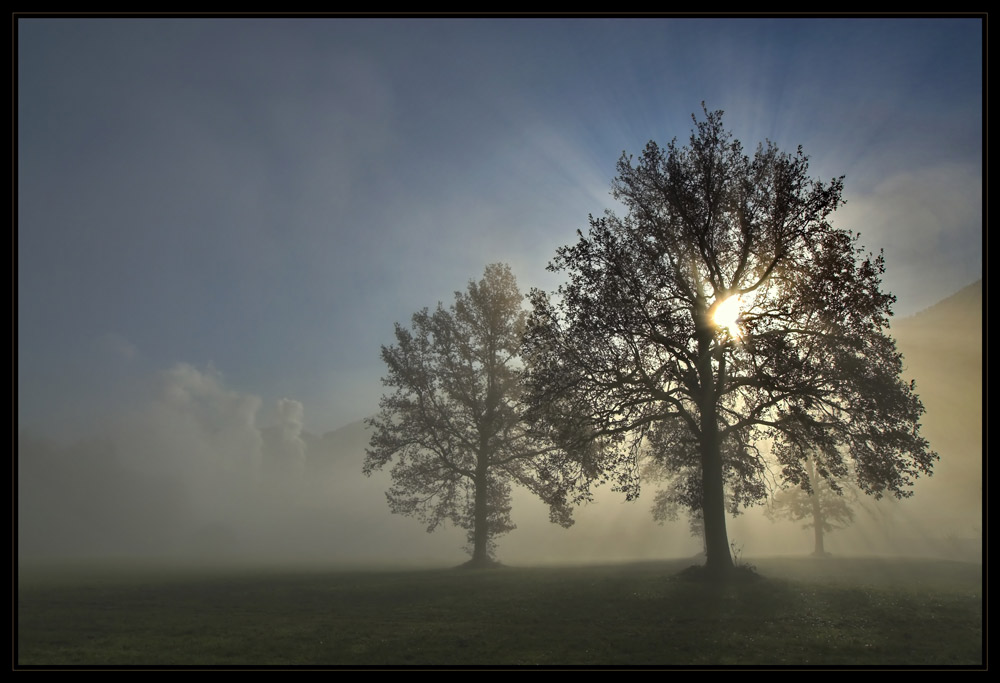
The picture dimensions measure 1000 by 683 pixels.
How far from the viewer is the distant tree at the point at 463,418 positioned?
38156 mm

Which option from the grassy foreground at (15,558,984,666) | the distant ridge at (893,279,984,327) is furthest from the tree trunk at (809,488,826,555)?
the distant ridge at (893,279,984,327)

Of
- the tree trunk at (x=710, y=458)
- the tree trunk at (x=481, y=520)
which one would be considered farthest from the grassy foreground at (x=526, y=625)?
the tree trunk at (x=481, y=520)

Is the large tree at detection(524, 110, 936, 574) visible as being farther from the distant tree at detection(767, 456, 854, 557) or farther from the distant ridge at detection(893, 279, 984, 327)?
the distant ridge at detection(893, 279, 984, 327)

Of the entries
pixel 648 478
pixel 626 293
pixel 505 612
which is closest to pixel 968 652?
pixel 505 612

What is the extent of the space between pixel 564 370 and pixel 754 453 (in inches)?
404

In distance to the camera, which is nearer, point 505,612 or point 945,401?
point 505,612

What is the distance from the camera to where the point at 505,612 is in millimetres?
19609

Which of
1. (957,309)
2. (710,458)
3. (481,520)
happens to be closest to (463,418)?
(481,520)

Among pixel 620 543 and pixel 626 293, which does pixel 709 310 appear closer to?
pixel 626 293

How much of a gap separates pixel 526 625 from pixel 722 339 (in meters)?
13.5

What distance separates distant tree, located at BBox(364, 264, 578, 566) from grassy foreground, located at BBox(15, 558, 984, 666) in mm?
12133

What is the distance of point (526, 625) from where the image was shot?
17.5m

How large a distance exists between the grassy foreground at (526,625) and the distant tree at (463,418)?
1213cm
